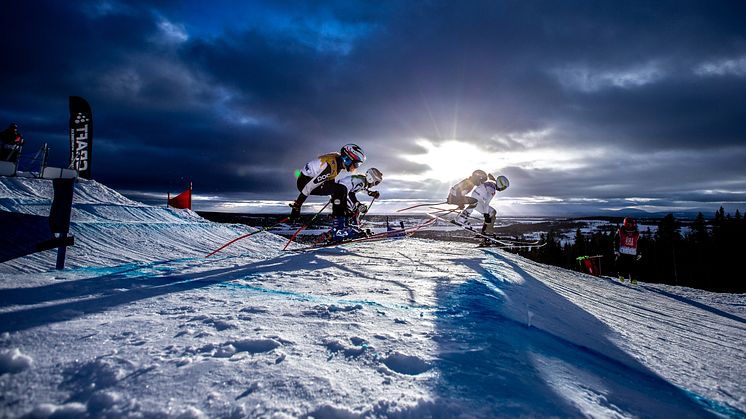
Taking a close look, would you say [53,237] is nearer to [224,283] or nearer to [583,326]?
[224,283]

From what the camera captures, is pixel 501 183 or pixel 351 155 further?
pixel 501 183

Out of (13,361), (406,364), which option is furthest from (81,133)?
(406,364)

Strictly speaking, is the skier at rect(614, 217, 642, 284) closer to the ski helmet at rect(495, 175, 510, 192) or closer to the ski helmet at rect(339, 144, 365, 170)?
the ski helmet at rect(495, 175, 510, 192)

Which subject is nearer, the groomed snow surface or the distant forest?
the groomed snow surface

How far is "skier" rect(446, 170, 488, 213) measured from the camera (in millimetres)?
10859

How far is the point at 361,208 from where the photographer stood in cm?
1113

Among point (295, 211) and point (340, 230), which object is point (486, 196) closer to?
point (340, 230)

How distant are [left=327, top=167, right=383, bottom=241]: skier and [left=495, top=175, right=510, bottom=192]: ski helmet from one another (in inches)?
166

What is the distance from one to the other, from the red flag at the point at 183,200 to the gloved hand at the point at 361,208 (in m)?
7.74

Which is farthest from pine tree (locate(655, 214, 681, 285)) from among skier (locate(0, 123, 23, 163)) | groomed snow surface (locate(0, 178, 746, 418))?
skier (locate(0, 123, 23, 163))

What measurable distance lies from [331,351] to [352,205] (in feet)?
28.2

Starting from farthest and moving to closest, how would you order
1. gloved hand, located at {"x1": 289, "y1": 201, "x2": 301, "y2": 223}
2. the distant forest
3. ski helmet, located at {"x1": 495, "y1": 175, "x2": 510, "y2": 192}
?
the distant forest
ski helmet, located at {"x1": 495, "y1": 175, "x2": 510, "y2": 192}
gloved hand, located at {"x1": 289, "y1": 201, "x2": 301, "y2": 223}

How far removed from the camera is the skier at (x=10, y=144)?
1116cm

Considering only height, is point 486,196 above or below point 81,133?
below
